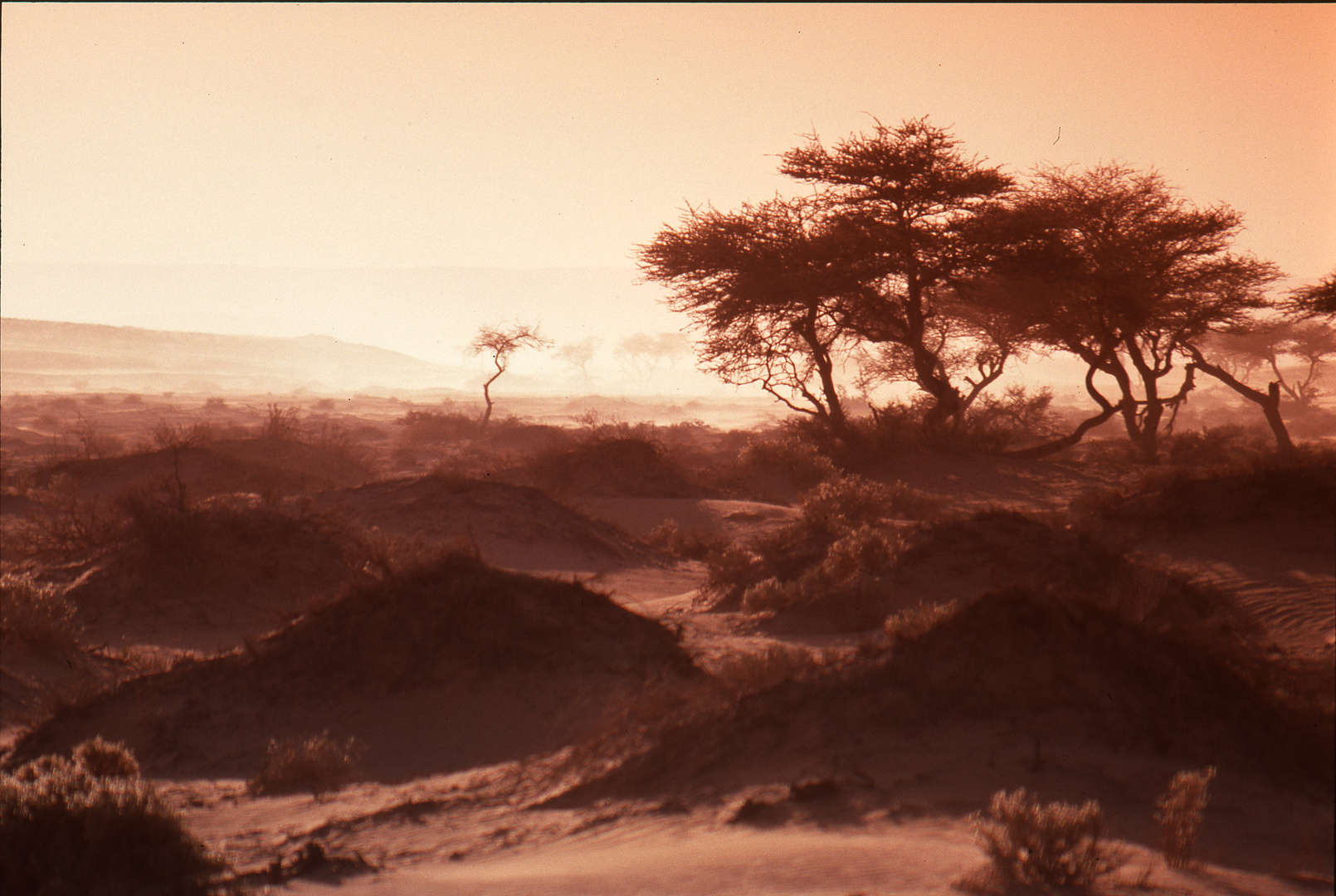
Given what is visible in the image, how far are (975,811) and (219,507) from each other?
1009cm

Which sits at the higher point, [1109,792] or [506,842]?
[1109,792]

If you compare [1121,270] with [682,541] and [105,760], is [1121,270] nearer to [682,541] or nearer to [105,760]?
[682,541]

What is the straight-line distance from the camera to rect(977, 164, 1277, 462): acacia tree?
79.6ft

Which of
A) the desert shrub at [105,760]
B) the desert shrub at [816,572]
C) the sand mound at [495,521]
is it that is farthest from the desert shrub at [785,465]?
the desert shrub at [105,760]

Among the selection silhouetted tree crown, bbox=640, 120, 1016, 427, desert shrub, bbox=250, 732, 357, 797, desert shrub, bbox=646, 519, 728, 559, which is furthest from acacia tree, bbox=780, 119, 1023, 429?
desert shrub, bbox=250, 732, 357, 797

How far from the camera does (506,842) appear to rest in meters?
5.23

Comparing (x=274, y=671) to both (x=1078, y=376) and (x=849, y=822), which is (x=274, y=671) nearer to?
(x=849, y=822)

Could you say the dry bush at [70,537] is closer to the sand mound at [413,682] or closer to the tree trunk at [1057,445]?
the sand mound at [413,682]

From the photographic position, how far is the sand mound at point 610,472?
792 inches

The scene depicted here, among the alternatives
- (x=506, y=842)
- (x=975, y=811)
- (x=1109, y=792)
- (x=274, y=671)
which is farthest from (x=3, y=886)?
(x=1109, y=792)

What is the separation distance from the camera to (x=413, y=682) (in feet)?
26.2

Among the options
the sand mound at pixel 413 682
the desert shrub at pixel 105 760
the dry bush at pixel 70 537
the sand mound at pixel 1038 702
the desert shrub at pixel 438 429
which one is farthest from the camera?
the desert shrub at pixel 438 429

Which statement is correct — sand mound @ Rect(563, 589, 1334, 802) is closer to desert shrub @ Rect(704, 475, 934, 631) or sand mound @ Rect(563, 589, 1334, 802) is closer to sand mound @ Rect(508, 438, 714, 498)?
desert shrub @ Rect(704, 475, 934, 631)

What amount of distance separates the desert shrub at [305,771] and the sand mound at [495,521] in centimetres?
693
